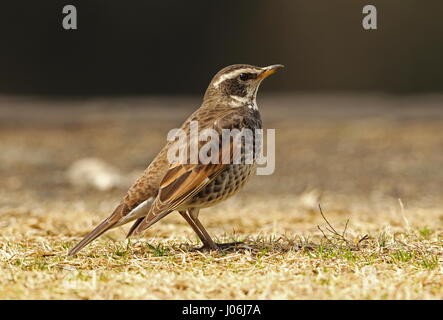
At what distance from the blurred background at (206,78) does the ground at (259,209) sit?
0.10 m

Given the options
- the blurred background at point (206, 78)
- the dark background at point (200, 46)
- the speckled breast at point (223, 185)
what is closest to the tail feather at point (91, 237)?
the speckled breast at point (223, 185)

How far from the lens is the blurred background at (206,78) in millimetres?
16516

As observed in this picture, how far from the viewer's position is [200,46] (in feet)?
75.3

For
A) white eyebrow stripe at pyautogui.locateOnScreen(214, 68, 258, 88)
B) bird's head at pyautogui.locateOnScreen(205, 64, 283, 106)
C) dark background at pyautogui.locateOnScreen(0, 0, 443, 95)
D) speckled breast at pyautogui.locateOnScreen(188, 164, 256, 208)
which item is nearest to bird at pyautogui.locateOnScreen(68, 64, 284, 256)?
speckled breast at pyautogui.locateOnScreen(188, 164, 256, 208)

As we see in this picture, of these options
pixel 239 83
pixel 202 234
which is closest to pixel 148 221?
pixel 202 234

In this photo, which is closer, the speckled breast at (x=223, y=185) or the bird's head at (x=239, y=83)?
the speckled breast at (x=223, y=185)

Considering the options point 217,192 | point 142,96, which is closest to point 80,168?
point 217,192

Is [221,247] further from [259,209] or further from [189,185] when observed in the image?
[259,209]

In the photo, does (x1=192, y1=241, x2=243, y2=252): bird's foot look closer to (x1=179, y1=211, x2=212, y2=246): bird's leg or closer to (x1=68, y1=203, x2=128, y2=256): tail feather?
(x1=179, y1=211, x2=212, y2=246): bird's leg

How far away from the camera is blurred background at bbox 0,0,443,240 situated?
54.2ft

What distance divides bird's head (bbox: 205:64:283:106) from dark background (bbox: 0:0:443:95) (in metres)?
14.9

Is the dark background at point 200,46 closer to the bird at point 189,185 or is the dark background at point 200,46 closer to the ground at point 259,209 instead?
the ground at point 259,209

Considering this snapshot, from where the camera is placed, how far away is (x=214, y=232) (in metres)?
8.41
